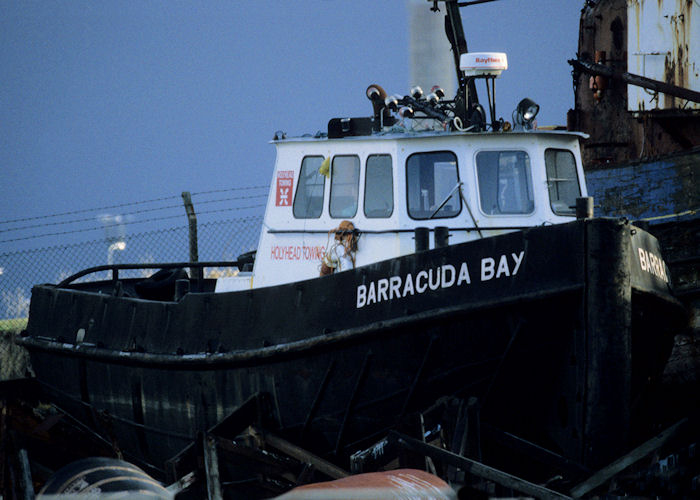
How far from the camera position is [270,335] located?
24.4 feet

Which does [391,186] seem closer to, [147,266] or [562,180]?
[562,180]

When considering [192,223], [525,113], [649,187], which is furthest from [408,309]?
[649,187]

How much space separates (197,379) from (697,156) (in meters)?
8.06

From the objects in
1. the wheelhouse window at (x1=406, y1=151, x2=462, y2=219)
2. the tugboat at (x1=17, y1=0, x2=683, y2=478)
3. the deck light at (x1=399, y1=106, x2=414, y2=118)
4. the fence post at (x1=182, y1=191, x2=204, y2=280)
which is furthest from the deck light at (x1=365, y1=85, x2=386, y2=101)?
the fence post at (x1=182, y1=191, x2=204, y2=280)

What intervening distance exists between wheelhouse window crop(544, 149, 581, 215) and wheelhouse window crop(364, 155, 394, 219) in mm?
1306

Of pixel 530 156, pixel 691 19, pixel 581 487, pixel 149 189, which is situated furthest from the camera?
pixel 149 189

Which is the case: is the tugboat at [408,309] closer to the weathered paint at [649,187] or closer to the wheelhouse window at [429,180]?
the wheelhouse window at [429,180]

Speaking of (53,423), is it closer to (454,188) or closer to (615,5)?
(454,188)

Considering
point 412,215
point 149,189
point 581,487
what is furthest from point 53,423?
point 149,189

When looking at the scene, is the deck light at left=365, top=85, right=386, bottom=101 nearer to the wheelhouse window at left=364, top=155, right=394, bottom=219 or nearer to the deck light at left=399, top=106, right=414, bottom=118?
the deck light at left=399, top=106, right=414, bottom=118

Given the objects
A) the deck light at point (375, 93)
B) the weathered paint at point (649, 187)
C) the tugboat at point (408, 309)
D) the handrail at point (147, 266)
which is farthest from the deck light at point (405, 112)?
the weathered paint at point (649, 187)

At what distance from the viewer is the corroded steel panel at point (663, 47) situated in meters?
16.9

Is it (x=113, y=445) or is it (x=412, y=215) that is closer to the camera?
(x=412, y=215)

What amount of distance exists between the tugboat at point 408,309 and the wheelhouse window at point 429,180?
0.01m
